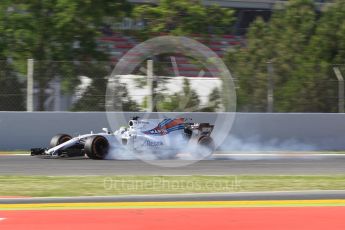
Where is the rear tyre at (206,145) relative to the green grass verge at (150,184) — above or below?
above

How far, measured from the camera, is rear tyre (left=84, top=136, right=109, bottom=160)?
13.8 meters

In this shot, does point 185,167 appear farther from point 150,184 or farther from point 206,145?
point 150,184

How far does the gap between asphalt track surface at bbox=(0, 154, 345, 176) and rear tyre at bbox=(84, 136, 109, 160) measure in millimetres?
281

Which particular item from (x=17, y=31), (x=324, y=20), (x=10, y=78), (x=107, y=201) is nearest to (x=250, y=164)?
(x=107, y=201)

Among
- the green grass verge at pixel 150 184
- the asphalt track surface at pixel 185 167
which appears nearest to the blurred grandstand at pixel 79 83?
the asphalt track surface at pixel 185 167

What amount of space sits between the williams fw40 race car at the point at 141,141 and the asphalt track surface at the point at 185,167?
296 millimetres

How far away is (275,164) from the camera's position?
→ 13375mm

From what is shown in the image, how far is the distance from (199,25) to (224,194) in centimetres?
1624

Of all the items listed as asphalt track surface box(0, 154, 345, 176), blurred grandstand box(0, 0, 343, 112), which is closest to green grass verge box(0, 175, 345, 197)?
asphalt track surface box(0, 154, 345, 176)

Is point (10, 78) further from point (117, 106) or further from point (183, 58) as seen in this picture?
point (183, 58)

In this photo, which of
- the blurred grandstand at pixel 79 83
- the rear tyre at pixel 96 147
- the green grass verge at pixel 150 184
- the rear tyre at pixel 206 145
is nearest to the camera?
the green grass verge at pixel 150 184

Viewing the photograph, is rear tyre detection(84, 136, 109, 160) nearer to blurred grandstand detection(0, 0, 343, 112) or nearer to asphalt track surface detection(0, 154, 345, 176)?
asphalt track surface detection(0, 154, 345, 176)

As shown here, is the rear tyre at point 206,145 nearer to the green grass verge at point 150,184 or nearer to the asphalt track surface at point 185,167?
the asphalt track surface at point 185,167

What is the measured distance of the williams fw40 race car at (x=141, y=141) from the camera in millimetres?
13898
